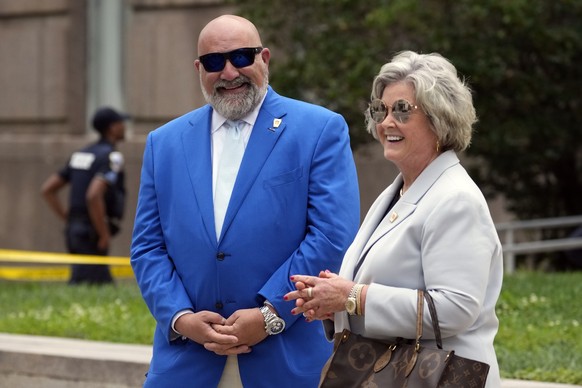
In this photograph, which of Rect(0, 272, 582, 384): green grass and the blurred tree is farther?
the blurred tree

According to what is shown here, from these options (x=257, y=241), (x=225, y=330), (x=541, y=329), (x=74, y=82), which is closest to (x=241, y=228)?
(x=257, y=241)

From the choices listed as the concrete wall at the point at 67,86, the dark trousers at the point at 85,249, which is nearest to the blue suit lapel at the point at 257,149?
the dark trousers at the point at 85,249

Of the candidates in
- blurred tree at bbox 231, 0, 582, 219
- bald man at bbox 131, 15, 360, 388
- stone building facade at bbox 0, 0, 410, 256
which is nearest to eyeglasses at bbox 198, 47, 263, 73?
bald man at bbox 131, 15, 360, 388

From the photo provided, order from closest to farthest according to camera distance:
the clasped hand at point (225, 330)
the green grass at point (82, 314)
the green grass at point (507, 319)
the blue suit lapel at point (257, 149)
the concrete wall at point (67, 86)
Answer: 1. the clasped hand at point (225, 330)
2. the blue suit lapel at point (257, 149)
3. the green grass at point (507, 319)
4. the green grass at point (82, 314)
5. the concrete wall at point (67, 86)

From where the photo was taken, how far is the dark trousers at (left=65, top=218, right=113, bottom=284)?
12609mm

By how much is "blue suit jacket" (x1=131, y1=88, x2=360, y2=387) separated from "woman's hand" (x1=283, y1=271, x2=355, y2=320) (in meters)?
0.47

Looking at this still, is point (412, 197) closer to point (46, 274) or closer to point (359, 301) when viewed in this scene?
point (359, 301)

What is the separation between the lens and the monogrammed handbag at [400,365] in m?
3.86

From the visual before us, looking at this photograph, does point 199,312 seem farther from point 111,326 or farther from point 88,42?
point 88,42

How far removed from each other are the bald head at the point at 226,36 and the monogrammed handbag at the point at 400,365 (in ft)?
3.95

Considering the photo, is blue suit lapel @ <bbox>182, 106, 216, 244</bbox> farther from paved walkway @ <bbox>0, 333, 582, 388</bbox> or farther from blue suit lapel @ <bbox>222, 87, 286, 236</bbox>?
paved walkway @ <bbox>0, 333, 582, 388</bbox>

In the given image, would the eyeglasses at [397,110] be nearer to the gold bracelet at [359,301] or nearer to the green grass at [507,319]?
the gold bracelet at [359,301]

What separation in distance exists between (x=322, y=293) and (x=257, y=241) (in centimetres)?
65

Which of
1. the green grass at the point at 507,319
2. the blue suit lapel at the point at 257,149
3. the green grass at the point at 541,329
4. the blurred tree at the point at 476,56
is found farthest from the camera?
the blurred tree at the point at 476,56
